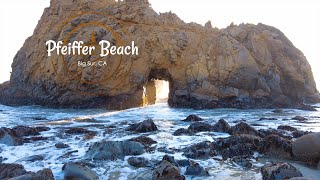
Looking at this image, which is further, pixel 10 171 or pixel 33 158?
pixel 33 158

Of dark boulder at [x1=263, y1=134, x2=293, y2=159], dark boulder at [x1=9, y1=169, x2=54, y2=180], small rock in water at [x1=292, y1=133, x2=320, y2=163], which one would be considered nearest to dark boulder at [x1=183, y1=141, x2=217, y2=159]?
dark boulder at [x1=263, y1=134, x2=293, y2=159]

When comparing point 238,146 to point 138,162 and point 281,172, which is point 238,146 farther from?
point 138,162

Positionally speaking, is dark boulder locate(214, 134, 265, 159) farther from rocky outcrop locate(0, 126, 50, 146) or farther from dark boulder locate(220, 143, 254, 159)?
rocky outcrop locate(0, 126, 50, 146)

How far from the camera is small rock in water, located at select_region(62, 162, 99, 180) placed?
6531 millimetres

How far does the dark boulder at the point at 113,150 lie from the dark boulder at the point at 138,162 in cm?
52

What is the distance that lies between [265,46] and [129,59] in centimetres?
1336

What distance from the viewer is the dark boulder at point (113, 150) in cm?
834

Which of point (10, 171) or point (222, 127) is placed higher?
point (222, 127)

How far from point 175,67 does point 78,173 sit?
2358 centimetres

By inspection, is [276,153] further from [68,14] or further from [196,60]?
[68,14]

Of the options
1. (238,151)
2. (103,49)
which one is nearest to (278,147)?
(238,151)

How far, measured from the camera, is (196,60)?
95.4 ft

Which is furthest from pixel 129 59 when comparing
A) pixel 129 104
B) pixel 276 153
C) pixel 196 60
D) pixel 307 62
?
pixel 276 153

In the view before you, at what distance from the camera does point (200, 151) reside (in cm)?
866
